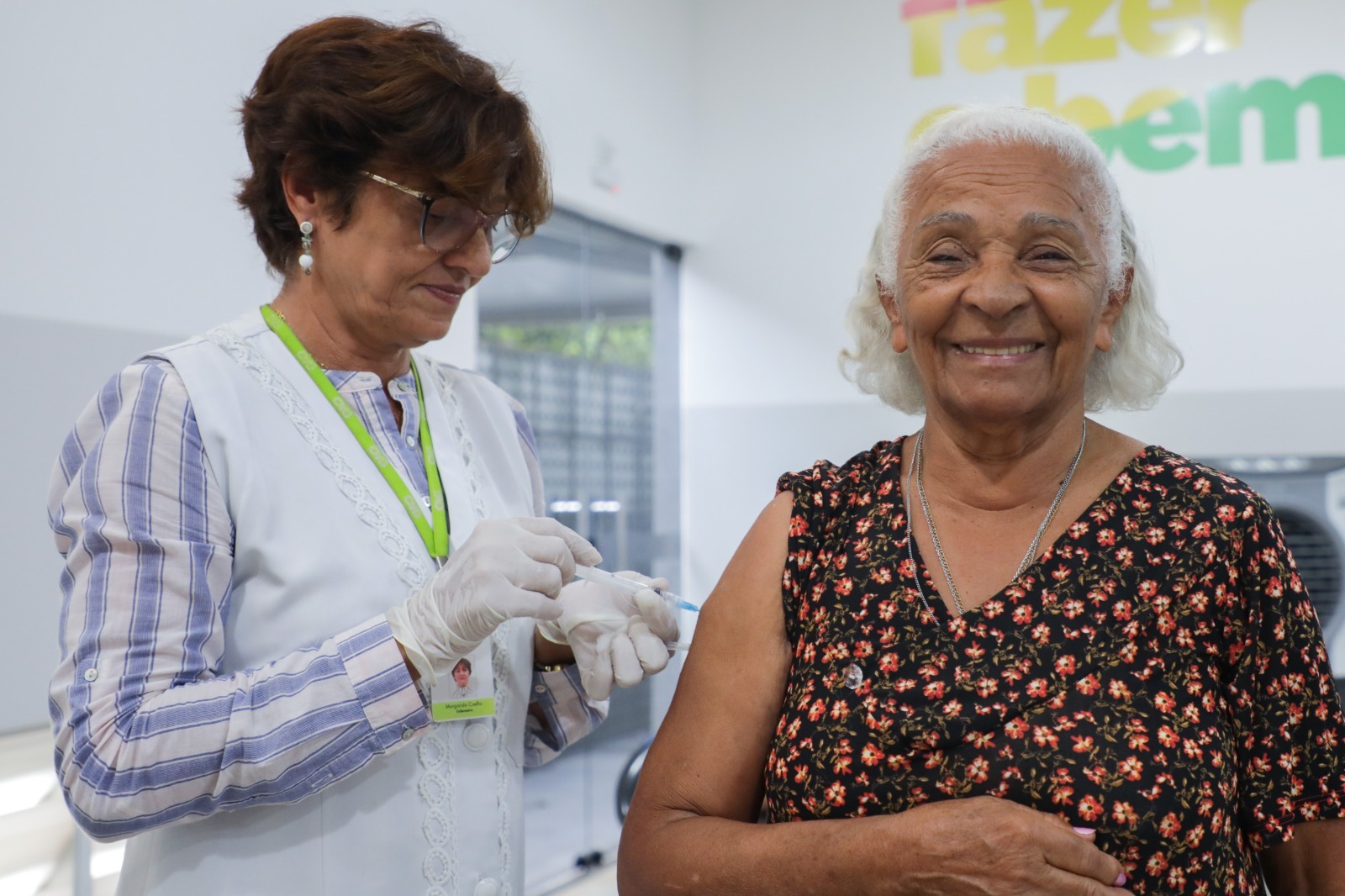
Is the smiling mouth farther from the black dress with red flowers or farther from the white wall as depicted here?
the white wall

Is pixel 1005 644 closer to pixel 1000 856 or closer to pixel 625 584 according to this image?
pixel 1000 856

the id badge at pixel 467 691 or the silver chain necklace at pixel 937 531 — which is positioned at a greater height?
the silver chain necklace at pixel 937 531

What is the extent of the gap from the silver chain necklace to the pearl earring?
74 cm

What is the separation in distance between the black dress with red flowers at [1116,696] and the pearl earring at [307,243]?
27.5 inches

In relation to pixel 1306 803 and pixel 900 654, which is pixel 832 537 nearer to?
pixel 900 654

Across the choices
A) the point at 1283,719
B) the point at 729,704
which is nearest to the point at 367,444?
the point at 729,704

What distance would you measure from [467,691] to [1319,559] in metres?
3.64

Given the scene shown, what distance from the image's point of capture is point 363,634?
1.16m

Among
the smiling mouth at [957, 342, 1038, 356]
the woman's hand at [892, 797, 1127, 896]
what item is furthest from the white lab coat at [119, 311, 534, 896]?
the smiling mouth at [957, 342, 1038, 356]

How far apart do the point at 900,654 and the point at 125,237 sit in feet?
5.77

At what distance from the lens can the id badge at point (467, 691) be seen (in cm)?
129

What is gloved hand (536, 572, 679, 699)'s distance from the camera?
1348mm

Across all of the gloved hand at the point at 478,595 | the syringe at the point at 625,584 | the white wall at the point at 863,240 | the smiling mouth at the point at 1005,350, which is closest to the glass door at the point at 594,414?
the white wall at the point at 863,240

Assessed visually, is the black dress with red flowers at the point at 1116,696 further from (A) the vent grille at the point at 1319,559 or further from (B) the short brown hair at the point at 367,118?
(A) the vent grille at the point at 1319,559
